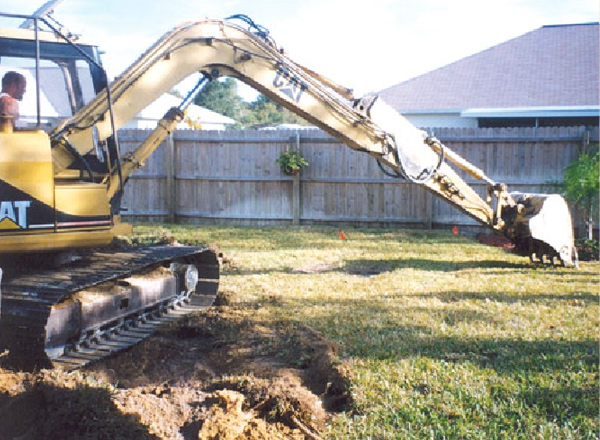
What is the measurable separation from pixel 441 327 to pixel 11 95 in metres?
4.21

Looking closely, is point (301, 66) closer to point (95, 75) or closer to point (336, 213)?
point (95, 75)

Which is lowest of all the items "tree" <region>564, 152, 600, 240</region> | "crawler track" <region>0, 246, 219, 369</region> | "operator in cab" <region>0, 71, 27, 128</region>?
"crawler track" <region>0, 246, 219, 369</region>

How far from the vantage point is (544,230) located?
923 centimetres

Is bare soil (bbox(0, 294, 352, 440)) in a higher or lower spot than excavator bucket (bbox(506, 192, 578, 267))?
lower

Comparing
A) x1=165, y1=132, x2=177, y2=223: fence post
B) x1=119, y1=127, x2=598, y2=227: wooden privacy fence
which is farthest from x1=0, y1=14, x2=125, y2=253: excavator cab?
x1=165, y1=132, x2=177, y2=223: fence post

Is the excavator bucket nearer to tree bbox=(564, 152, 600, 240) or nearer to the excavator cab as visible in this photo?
tree bbox=(564, 152, 600, 240)

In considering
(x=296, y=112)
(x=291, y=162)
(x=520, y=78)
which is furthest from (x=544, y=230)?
(x=520, y=78)

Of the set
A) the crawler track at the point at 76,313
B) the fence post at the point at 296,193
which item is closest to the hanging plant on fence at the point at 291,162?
the fence post at the point at 296,193

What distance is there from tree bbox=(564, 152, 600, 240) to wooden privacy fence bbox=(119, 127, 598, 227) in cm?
129

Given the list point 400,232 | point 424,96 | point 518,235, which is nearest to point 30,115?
point 518,235

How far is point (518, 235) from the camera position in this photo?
9492 millimetres

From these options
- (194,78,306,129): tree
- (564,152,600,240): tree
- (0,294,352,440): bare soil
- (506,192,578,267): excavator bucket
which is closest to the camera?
(0,294,352,440): bare soil

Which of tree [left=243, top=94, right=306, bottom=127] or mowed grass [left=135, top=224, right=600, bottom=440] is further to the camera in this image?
tree [left=243, top=94, right=306, bottom=127]

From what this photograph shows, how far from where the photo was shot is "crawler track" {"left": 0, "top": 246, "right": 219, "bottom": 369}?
173 inches
